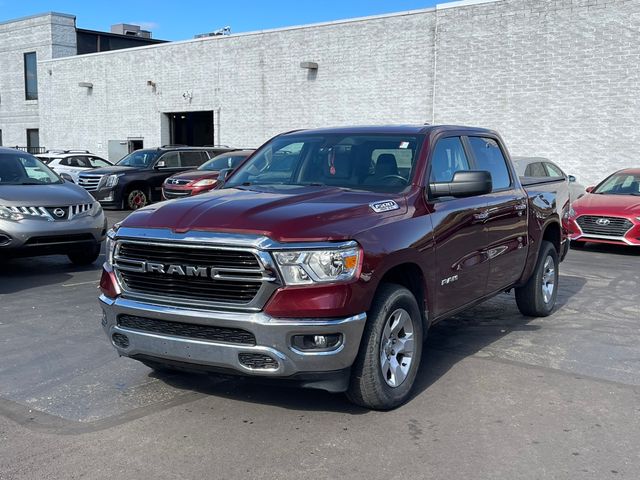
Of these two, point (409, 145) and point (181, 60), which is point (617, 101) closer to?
point (409, 145)

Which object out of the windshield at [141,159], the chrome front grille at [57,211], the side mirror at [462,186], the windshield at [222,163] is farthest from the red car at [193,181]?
the side mirror at [462,186]

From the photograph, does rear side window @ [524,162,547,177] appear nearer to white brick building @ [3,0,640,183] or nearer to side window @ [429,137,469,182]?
white brick building @ [3,0,640,183]

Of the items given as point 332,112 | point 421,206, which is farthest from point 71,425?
point 332,112

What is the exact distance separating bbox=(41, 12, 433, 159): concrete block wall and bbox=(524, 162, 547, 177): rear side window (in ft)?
23.7

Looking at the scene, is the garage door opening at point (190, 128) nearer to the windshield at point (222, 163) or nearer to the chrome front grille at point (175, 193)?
the windshield at point (222, 163)

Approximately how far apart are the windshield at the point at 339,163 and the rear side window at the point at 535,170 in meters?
9.84

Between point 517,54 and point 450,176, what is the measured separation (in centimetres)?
1615

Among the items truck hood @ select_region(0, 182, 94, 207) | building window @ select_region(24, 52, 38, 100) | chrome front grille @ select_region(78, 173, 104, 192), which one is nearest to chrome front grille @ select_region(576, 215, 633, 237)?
truck hood @ select_region(0, 182, 94, 207)

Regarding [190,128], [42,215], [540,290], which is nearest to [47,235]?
[42,215]

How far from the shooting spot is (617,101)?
19.0 meters

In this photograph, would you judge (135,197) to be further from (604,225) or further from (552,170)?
(604,225)

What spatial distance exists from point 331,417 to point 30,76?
37.9 metres

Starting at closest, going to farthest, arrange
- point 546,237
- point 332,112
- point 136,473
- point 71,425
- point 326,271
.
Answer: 1. point 136,473
2. point 326,271
3. point 71,425
4. point 546,237
5. point 332,112

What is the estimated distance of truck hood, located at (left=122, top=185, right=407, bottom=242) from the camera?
167 inches
